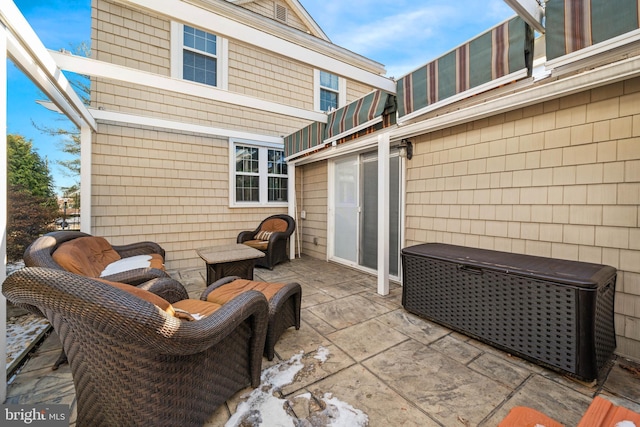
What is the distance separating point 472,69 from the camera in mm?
2500

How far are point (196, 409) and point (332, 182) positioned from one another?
449 cm

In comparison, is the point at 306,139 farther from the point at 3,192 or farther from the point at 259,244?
the point at 3,192

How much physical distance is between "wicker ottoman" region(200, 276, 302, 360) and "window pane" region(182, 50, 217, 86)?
4504 mm

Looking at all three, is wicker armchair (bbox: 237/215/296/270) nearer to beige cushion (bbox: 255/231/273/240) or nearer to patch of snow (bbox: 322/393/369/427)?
beige cushion (bbox: 255/231/273/240)

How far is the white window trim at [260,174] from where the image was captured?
5.57 metres

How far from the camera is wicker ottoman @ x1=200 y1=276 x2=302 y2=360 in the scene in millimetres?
2178

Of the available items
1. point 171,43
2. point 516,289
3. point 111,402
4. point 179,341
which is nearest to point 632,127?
point 516,289

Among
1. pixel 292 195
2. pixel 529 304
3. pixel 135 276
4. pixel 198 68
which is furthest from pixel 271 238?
pixel 529 304

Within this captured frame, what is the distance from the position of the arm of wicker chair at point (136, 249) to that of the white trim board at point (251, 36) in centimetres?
319

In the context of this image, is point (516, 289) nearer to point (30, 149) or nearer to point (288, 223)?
point (288, 223)

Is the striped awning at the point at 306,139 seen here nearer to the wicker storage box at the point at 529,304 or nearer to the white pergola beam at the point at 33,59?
the wicker storage box at the point at 529,304

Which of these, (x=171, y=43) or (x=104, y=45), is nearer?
(x=104, y=45)

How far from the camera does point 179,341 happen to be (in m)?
1.15

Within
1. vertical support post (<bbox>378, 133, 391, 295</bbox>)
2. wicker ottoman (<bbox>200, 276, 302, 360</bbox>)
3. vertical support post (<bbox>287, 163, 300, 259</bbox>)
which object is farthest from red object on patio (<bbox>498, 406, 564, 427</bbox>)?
vertical support post (<bbox>287, 163, 300, 259</bbox>)
